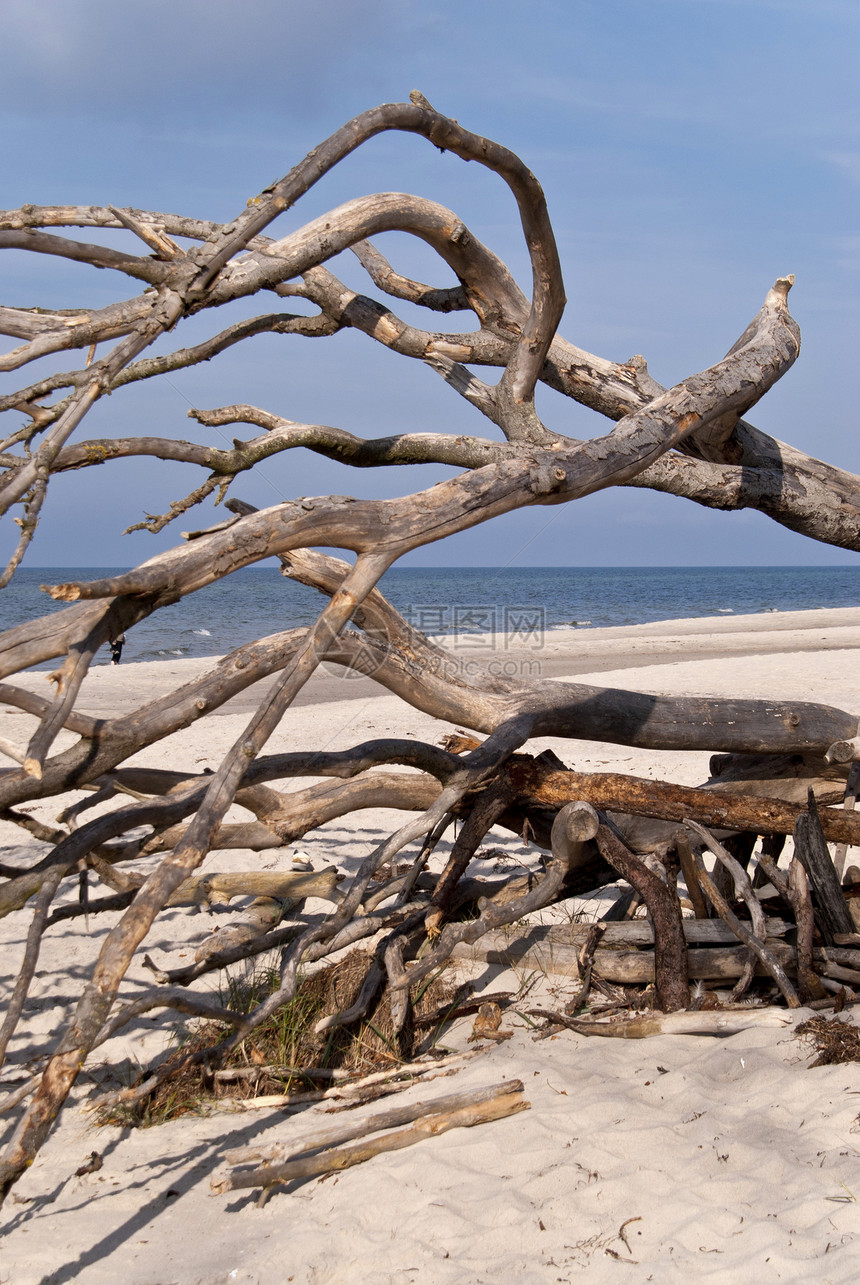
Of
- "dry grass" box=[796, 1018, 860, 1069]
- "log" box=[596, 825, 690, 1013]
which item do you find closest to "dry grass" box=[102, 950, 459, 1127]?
"log" box=[596, 825, 690, 1013]

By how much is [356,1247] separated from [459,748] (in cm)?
202

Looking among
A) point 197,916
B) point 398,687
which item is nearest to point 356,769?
point 398,687

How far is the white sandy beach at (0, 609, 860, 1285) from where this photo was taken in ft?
7.18

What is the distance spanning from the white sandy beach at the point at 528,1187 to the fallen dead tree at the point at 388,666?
0.36 metres

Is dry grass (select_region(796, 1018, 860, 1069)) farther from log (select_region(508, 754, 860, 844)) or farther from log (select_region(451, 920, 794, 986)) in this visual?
log (select_region(508, 754, 860, 844))

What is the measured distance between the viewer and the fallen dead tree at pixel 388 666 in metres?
2.33

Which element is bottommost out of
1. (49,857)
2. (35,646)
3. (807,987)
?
(807,987)

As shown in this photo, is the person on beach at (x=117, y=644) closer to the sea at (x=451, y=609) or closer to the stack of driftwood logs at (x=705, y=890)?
the stack of driftwood logs at (x=705, y=890)

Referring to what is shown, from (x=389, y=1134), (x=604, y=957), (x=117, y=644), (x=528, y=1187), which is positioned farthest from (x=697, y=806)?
(x=117, y=644)

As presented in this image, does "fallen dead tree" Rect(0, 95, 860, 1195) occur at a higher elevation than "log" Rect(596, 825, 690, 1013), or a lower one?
higher

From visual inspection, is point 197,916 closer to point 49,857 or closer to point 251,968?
point 251,968

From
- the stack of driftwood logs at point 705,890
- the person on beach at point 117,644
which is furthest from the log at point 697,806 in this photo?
the person on beach at point 117,644

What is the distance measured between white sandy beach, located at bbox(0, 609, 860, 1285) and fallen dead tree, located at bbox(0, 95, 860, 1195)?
36cm

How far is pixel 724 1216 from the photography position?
2.24 metres
